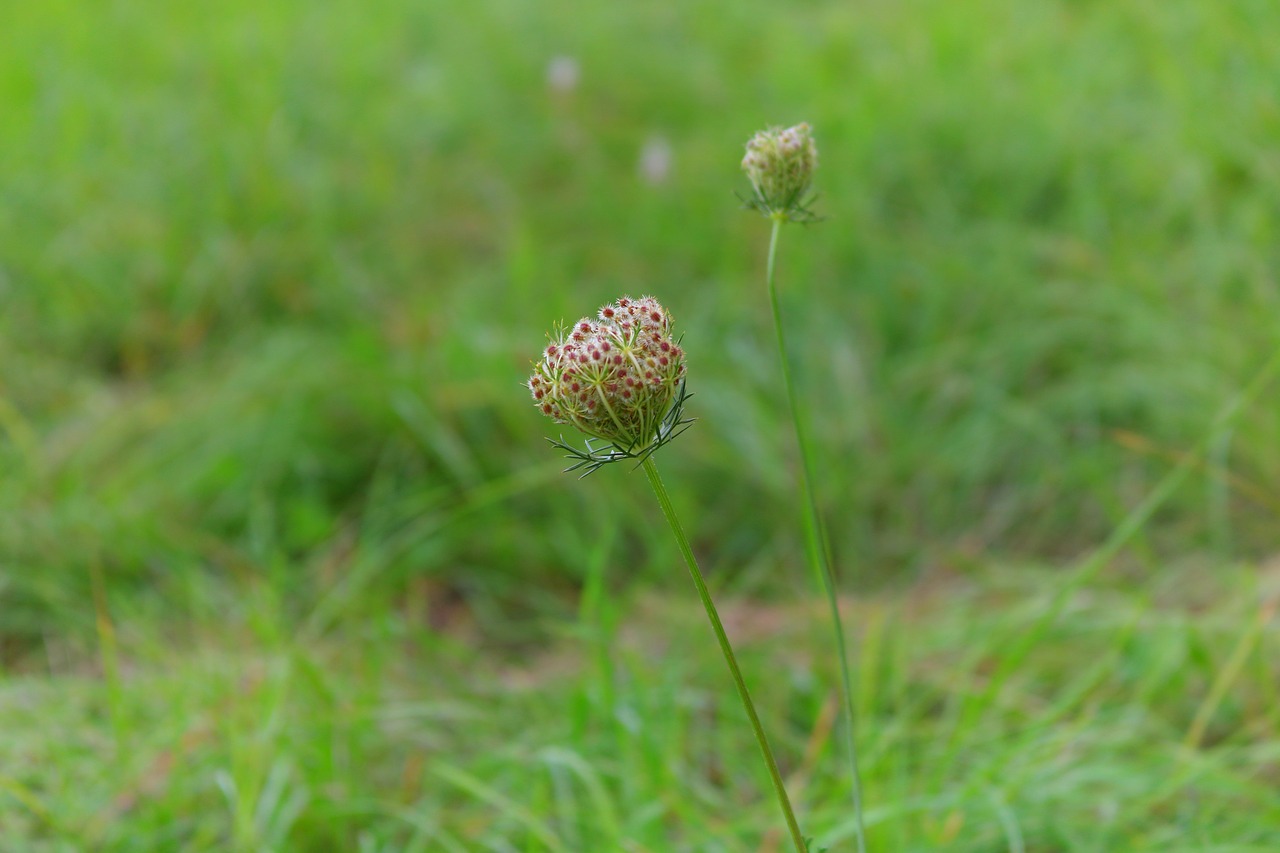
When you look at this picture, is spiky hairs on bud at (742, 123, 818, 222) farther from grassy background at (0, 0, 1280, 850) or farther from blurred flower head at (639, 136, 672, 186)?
blurred flower head at (639, 136, 672, 186)

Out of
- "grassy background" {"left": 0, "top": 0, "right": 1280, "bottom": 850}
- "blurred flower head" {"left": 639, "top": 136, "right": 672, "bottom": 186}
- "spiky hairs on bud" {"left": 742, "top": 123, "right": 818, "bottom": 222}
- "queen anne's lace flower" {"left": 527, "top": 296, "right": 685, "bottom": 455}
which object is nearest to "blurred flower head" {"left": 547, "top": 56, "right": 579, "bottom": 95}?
"grassy background" {"left": 0, "top": 0, "right": 1280, "bottom": 850}

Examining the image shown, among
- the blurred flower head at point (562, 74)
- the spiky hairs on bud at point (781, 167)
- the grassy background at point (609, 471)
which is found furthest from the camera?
the blurred flower head at point (562, 74)

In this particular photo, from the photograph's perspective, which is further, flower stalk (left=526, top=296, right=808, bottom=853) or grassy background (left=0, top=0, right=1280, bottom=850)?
grassy background (left=0, top=0, right=1280, bottom=850)

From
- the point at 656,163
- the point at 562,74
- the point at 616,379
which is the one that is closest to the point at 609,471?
the point at 656,163

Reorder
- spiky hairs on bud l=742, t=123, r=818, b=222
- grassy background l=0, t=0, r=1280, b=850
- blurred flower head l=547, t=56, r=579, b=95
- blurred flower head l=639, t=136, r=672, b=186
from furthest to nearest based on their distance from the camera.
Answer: blurred flower head l=547, t=56, r=579, b=95 < blurred flower head l=639, t=136, r=672, b=186 < grassy background l=0, t=0, r=1280, b=850 < spiky hairs on bud l=742, t=123, r=818, b=222

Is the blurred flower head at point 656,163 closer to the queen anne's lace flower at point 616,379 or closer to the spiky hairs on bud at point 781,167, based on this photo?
the spiky hairs on bud at point 781,167

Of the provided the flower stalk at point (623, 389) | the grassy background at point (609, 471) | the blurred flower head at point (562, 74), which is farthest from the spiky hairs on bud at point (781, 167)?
the blurred flower head at point (562, 74)

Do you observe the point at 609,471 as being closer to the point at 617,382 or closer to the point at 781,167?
the point at 781,167

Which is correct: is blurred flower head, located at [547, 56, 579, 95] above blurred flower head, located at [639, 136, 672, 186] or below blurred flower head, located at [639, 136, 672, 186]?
above
